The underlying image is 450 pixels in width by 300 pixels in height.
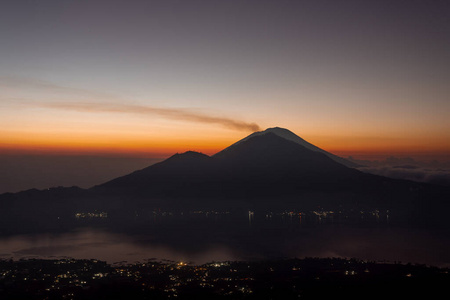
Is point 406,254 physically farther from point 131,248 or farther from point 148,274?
point 131,248

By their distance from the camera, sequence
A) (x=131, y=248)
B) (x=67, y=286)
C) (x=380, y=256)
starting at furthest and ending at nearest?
(x=131, y=248) < (x=380, y=256) < (x=67, y=286)

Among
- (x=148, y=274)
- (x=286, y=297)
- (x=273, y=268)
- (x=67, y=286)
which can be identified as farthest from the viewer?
(x=273, y=268)

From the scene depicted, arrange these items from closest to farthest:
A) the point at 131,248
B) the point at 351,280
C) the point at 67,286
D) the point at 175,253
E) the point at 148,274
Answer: the point at 67,286 → the point at 351,280 → the point at 148,274 → the point at 175,253 → the point at 131,248

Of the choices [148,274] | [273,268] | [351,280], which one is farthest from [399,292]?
[148,274]

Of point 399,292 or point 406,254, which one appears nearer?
point 399,292

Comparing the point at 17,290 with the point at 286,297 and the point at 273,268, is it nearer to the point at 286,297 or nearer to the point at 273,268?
the point at 286,297

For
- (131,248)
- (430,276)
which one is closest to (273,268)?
(430,276)
